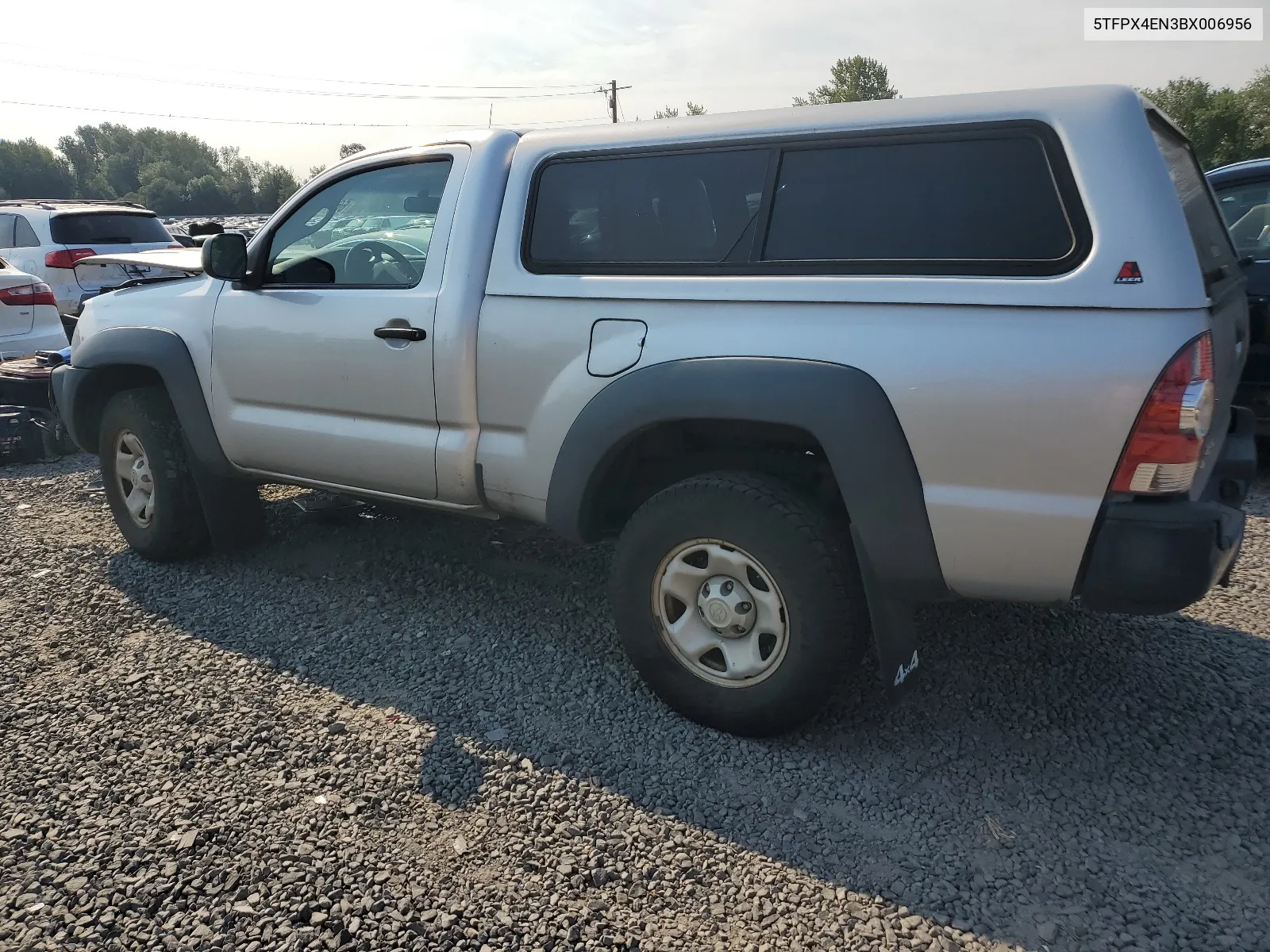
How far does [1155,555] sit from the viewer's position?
2.38 metres

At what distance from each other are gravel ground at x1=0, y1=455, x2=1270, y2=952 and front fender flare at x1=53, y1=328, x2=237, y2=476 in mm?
745

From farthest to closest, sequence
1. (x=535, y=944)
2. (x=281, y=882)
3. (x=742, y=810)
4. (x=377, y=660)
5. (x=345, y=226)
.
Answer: (x=345, y=226) → (x=377, y=660) → (x=742, y=810) → (x=281, y=882) → (x=535, y=944)

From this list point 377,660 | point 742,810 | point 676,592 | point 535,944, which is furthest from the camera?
point 377,660

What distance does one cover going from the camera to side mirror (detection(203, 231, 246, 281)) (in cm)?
390

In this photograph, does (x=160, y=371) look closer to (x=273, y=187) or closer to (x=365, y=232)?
(x=365, y=232)

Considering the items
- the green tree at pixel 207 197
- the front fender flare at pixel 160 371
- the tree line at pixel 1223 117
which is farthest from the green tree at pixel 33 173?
the front fender flare at pixel 160 371

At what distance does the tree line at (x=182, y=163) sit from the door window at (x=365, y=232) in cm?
4537

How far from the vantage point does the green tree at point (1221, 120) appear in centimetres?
3759

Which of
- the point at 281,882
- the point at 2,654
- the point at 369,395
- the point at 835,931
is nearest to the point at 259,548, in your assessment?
the point at 2,654

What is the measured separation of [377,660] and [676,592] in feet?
4.38

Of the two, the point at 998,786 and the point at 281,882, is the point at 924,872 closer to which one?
the point at 998,786

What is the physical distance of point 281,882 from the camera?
8.08 feet

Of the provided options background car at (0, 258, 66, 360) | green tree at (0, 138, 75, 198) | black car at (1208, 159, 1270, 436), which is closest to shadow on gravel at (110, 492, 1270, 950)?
black car at (1208, 159, 1270, 436)

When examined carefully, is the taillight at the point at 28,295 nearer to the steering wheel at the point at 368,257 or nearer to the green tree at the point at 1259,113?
the steering wheel at the point at 368,257
